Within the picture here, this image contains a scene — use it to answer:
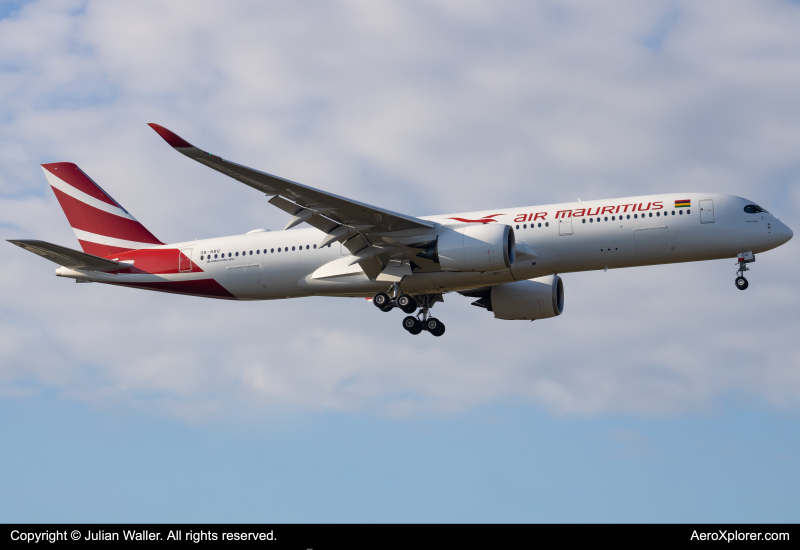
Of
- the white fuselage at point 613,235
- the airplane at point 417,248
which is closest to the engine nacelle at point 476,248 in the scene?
the airplane at point 417,248

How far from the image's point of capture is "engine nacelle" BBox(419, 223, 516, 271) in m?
31.7

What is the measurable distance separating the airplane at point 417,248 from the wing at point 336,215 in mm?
44

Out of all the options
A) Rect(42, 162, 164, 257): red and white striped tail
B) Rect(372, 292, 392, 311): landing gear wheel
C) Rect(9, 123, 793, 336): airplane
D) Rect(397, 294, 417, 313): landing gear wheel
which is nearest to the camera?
Rect(9, 123, 793, 336): airplane

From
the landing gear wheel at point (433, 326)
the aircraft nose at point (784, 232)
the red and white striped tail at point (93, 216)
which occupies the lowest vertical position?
the landing gear wheel at point (433, 326)

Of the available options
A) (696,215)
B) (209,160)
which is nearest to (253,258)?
(209,160)

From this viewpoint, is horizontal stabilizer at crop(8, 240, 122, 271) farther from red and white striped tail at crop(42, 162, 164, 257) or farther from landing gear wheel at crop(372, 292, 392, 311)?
landing gear wheel at crop(372, 292, 392, 311)

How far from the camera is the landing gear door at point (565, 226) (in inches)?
1288

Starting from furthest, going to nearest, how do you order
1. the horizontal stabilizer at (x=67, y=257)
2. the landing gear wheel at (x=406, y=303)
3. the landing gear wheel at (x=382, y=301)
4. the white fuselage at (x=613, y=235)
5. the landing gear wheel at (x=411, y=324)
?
1. the landing gear wheel at (x=411, y=324)
2. the landing gear wheel at (x=382, y=301)
3. the landing gear wheel at (x=406, y=303)
4. the horizontal stabilizer at (x=67, y=257)
5. the white fuselage at (x=613, y=235)

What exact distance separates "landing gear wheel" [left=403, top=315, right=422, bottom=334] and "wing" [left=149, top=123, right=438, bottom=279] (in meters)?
2.99

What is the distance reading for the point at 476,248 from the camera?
31.9 m

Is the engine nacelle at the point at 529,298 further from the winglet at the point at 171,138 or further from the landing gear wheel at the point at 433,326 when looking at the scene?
the winglet at the point at 171,138

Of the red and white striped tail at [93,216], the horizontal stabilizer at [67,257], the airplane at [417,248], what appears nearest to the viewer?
the airplane at [417,248]

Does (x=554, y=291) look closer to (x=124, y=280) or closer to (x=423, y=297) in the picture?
(x=423, y=297)

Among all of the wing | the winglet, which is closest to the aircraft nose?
the wing
